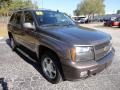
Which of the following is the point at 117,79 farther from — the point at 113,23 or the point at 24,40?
the point at 113,23

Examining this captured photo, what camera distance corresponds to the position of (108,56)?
4.32 meters

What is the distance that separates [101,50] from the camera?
13.3 feet

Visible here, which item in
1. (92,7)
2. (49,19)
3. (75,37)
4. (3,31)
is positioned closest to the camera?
(75,37)

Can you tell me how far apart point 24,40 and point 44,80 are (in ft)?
5.69

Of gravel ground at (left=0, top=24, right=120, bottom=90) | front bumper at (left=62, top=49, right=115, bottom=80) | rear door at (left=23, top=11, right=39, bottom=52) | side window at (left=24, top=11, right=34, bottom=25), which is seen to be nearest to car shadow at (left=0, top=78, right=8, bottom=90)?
gravel ground at (left=0, top=24, right=120, bottom=90)

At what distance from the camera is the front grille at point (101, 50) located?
390 cm

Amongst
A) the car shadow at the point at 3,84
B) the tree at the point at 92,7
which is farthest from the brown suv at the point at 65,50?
the tree at the point at 92,7

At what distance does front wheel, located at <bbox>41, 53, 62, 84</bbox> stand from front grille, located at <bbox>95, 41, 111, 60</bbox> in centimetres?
93

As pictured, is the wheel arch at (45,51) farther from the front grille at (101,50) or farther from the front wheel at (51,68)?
the front grille at (101,50)

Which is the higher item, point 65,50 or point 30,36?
point 30,36

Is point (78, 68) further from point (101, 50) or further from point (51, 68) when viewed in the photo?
point (51, 68)

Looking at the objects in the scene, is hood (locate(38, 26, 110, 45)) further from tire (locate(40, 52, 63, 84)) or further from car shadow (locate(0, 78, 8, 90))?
car shadow (locate(0, 78, 8, 90))

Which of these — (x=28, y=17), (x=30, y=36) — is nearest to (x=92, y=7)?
(x=28, y=17)

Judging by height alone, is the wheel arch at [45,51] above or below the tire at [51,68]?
above
